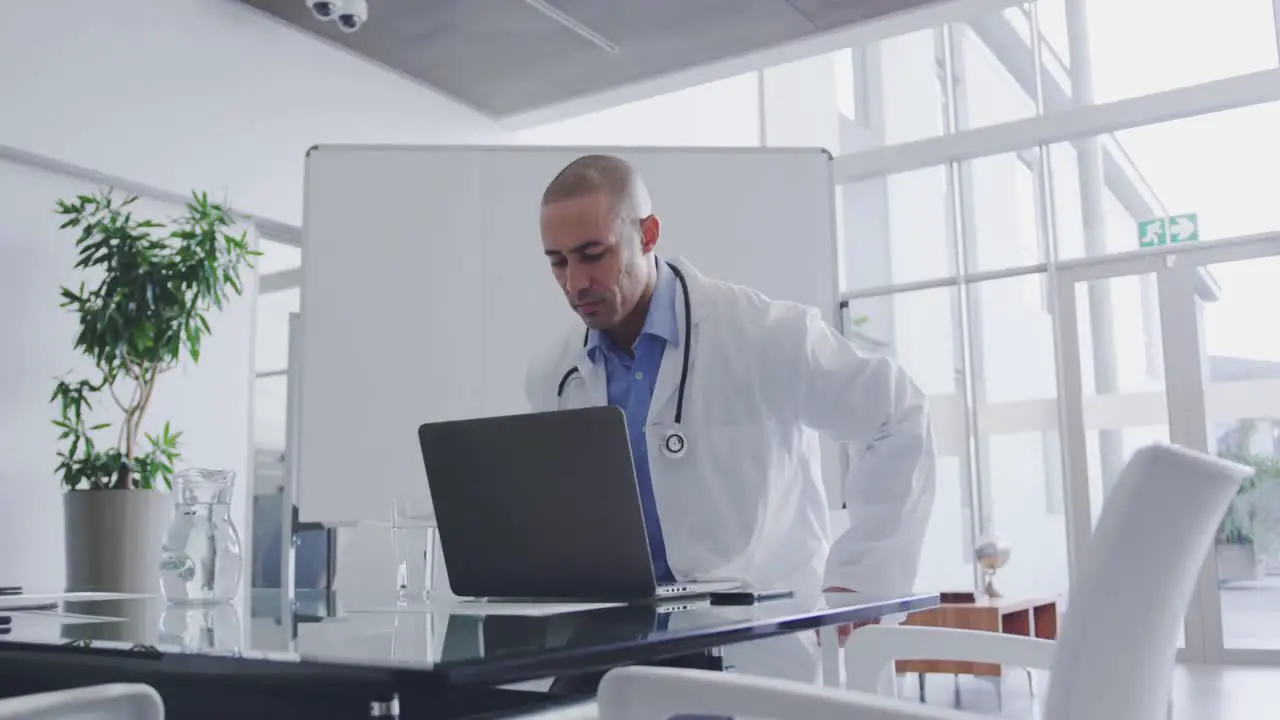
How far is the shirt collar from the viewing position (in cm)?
198

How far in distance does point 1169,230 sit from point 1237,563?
197cm

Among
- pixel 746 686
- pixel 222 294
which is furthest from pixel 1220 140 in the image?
pixel 746 686

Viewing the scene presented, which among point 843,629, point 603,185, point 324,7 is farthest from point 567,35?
point 843,629

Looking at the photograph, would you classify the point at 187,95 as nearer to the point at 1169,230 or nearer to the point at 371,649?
the point at 371,649

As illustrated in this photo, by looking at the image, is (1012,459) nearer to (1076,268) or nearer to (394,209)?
(1076,268)

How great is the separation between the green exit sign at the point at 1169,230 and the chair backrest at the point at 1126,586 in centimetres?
650

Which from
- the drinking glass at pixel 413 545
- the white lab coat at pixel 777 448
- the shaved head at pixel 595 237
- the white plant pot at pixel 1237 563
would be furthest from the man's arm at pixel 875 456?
the white plant pot at pixel 1237 563

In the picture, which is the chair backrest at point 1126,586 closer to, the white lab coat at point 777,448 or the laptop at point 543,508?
the laptop at point 543,508

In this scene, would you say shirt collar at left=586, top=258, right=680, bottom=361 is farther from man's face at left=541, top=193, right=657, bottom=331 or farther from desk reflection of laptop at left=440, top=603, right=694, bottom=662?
desk reflection of laptop at left=440, top=603, right=694, bottom=662

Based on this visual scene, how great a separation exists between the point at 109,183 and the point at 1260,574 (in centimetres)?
604

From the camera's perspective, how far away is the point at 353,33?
536cm

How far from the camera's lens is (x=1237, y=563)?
20.2ft

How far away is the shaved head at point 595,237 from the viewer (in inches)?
74.9

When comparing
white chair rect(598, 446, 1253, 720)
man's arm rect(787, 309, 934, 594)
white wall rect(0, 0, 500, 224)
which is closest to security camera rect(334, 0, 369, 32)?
white wall rect(0, 0, 500, 224)
